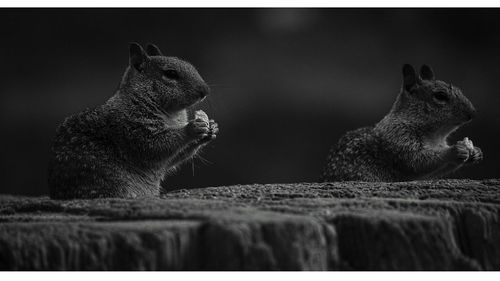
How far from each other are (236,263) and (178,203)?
0.73 m

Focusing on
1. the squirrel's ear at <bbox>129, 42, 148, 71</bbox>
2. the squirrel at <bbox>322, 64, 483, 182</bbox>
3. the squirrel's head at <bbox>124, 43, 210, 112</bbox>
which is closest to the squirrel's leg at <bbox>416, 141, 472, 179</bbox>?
the squirrel at <bbox>322, 64, 483, 182</bbox>

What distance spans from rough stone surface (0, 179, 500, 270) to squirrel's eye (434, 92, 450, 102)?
2.53 metres

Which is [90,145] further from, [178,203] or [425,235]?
[425,235]

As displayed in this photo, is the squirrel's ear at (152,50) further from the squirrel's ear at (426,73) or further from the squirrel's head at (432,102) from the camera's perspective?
the squirrel's ear at (426,73)

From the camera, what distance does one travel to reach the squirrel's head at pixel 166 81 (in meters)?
5.38

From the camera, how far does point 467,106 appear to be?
6312mm

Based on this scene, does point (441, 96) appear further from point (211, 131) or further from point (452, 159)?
point (211, 131)

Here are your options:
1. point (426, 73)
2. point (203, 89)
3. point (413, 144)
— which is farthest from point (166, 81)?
point (426, 73)

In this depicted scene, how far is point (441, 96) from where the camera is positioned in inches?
253

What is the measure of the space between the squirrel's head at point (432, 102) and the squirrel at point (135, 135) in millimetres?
2076

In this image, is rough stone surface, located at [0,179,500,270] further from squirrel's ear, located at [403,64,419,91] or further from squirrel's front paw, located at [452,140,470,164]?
squirrel's ear, located at [403,64,419,91]

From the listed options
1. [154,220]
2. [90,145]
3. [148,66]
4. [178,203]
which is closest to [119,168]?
[90,145]

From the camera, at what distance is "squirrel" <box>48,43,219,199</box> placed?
16.3ft

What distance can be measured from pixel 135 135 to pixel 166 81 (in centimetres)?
50
